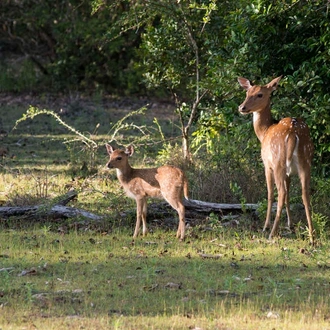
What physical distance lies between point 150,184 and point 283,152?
1.58 metres

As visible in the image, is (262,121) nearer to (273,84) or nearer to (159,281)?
(273,84)

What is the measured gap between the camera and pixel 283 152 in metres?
9.76

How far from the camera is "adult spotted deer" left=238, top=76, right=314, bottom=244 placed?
970cm

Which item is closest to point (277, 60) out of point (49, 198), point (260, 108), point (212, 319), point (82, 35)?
point (260, 108)

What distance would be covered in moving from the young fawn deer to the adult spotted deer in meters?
1.01

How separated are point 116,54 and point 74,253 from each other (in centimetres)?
1536

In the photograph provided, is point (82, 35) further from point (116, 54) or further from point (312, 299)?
point (312, 299)

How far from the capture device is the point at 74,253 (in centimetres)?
928

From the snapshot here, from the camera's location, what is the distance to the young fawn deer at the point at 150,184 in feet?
32.8

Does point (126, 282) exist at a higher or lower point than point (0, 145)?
lower

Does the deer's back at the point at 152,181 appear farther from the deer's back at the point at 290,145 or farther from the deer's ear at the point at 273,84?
the deer's ear at the point at 273,84

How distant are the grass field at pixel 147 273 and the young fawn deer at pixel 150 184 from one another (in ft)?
0.99

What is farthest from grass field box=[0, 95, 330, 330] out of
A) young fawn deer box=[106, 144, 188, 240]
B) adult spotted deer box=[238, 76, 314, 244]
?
adult spotted deer box=[238, 76, 314, 244]

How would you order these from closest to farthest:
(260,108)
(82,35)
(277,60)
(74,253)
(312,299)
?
(312,299) < (74,253) < (260,108) < (277,60) < (82,35)
